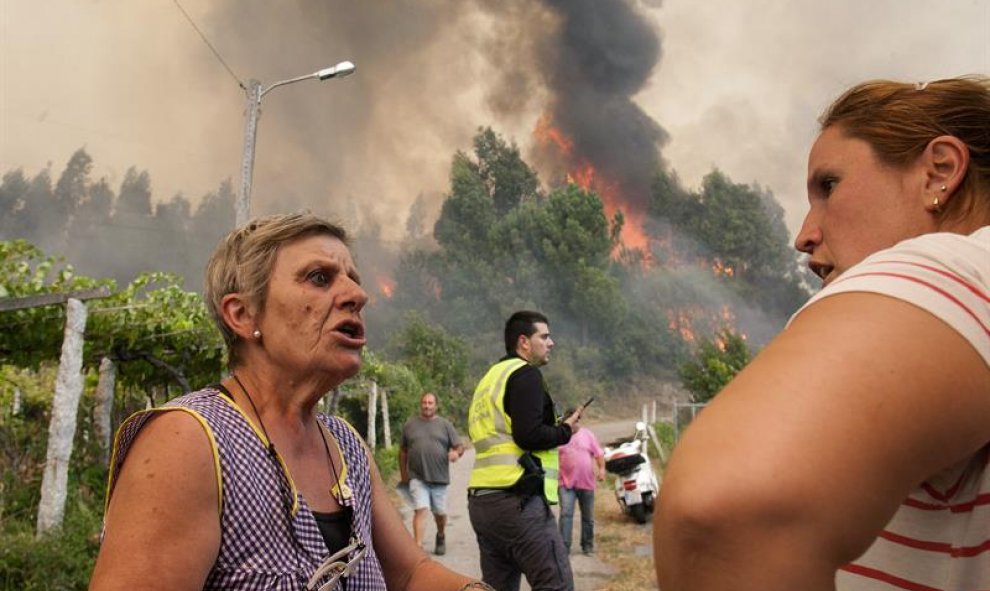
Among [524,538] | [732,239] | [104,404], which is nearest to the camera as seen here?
[524,538]

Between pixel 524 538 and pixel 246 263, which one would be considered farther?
pixel 524 538

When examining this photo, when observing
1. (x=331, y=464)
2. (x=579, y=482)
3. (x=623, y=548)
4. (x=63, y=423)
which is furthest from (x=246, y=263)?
(x=623, y=548)

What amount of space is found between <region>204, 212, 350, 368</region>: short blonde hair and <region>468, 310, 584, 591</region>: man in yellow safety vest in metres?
2.60

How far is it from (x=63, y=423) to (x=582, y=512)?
6046 mm

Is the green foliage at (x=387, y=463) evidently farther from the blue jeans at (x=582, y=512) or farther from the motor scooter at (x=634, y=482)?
the blue jeans at (x=582, y=512)

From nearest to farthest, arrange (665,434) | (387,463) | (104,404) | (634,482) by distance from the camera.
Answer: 1. (104,404)
2. (634,482)
3. (387,463)
4. (665,434)

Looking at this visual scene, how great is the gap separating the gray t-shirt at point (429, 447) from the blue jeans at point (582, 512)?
4.67ft

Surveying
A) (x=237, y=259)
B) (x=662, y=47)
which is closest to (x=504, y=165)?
(x=662, y=47)

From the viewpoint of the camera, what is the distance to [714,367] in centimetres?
3142

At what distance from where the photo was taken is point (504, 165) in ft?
237

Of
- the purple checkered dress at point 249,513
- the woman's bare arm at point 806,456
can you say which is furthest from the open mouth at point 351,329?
the woman's bare arm at point 806,456

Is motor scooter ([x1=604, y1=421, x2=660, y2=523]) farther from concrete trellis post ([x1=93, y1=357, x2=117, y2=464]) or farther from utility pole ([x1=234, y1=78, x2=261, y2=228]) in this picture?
concrete trellis post ([x1=93, y1=357, x2=117, y2=464])

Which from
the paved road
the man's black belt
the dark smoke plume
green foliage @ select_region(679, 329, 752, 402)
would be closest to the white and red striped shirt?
the man's black belt

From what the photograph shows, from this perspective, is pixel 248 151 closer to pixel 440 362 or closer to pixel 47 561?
pixel 47 561
